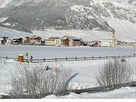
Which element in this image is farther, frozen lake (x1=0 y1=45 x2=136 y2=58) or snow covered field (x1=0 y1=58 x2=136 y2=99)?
frozen lake (x1=0 y1=45 x2=136 y2=58)

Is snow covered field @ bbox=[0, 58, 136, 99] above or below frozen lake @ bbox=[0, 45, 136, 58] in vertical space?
below

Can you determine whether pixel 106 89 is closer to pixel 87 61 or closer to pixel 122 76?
pixel 122 76

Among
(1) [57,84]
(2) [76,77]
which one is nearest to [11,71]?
(2) [76,77]

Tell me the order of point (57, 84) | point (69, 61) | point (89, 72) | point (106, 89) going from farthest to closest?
point (69, 61)
point (89, 72)
point (57, 84)
point (106, 89)

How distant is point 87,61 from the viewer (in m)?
56.5

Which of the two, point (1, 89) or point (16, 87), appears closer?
point (16, 87)

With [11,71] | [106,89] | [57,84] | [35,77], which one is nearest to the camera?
[106,89]

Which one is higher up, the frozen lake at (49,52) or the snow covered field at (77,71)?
the frozen lake at (49,52)

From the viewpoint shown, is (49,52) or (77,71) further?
(49,52)

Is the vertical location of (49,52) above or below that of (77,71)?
above

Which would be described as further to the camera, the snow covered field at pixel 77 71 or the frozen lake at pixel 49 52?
the frozen lake at pixel 49 52

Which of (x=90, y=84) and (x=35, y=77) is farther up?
(x=35, y=77)

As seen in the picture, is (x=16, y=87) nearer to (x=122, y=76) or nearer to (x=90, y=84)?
(x=122, y=76)

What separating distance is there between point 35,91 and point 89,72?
1049 inches
